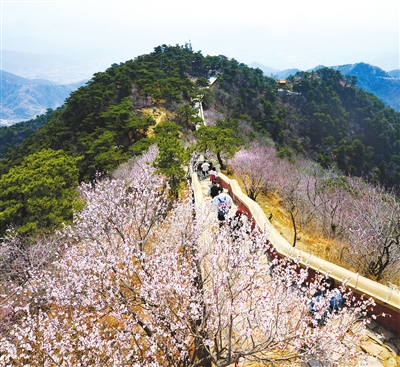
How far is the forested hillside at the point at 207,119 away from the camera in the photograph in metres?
32.3

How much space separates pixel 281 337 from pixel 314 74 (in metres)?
95.1

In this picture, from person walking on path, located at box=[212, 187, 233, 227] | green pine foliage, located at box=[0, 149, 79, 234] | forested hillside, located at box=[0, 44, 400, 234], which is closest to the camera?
person walking on path, located at box=[212, 187, 233, 227]

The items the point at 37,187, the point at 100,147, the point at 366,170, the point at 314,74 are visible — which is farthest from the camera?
the point at 314,74

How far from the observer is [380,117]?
2557 inches

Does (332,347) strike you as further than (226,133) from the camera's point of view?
No

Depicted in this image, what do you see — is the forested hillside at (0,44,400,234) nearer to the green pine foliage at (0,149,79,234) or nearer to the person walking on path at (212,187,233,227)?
the green pine foliage at (0,149,79,234)

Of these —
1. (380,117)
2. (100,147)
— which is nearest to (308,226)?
(100,147)

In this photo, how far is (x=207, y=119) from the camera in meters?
52.4

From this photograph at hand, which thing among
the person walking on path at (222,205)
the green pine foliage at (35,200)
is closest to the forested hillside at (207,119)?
the green pine foliage at (35,200)

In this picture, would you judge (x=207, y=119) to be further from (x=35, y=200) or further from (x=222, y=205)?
(x=222, y=205)

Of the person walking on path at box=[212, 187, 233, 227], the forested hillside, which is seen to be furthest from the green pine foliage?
the person walking on path at box=[212, 187, 233, 227]

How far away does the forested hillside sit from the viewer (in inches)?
1273

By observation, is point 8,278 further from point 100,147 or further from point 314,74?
point 314,74

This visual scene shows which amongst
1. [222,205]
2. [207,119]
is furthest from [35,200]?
[207,119]
